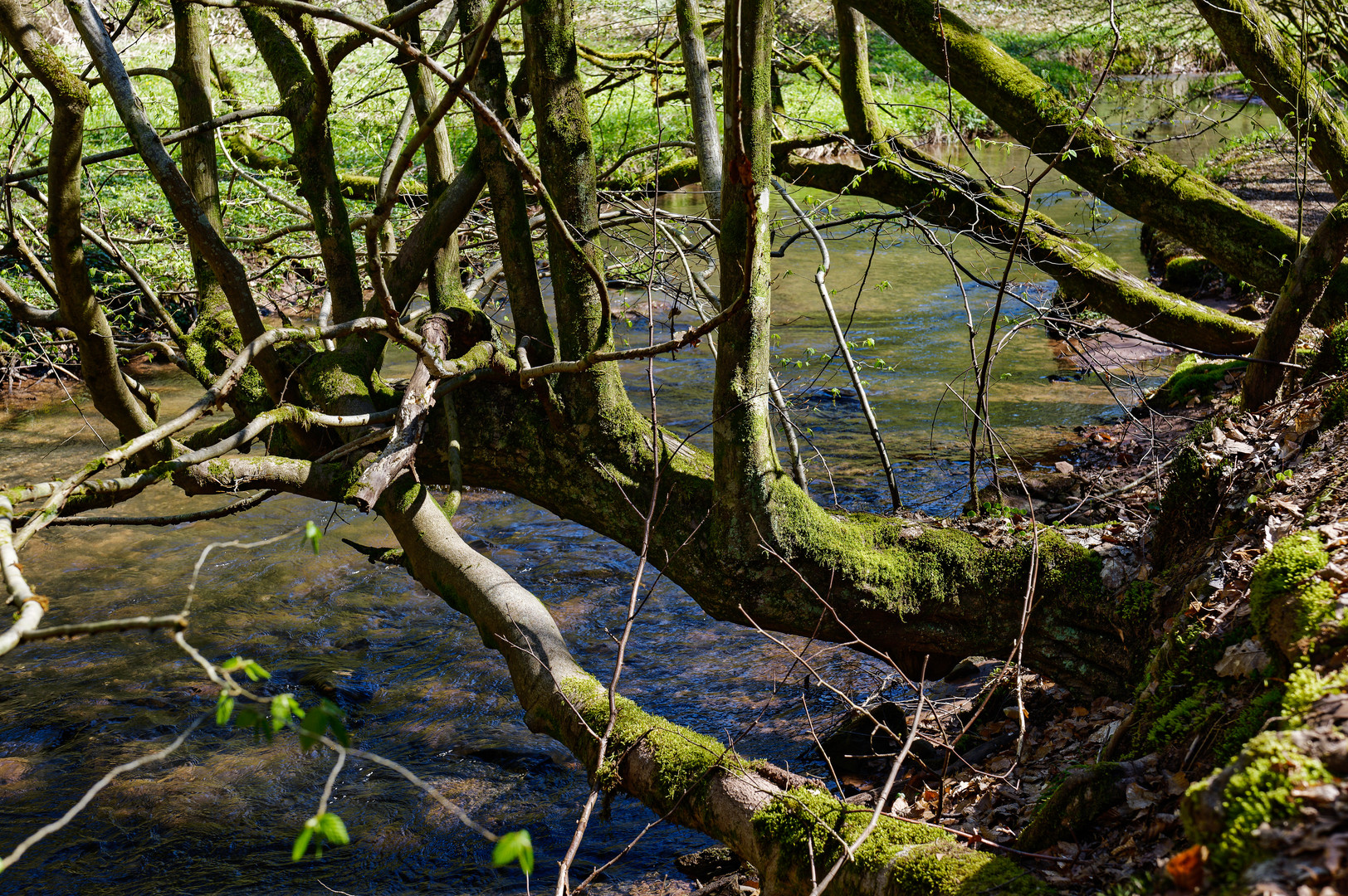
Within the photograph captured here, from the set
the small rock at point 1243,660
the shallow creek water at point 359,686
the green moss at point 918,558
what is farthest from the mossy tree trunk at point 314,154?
the small rock at point 1243,660

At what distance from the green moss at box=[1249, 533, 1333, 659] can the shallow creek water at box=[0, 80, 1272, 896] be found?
7.50 feet

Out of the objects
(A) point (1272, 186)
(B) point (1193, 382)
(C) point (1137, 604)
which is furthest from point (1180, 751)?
(A) point (1272, 186)

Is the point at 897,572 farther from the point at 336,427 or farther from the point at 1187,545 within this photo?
the point at 336,427

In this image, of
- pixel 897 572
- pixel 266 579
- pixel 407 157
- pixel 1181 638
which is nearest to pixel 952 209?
pixel 897 572

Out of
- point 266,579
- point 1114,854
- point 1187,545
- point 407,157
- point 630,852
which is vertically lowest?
point 630,852

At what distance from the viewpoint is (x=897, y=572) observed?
13.6ft

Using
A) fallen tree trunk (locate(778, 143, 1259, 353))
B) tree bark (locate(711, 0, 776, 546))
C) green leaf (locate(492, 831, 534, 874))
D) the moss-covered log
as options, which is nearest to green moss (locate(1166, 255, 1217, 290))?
fallen tree trunk (locate(778, 143, 1259, 353))

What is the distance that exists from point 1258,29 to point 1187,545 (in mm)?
3273

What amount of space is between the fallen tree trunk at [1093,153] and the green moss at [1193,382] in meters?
3.44

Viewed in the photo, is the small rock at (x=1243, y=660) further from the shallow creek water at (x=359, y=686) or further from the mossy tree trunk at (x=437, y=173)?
the mossy tree trunk at (x=437, y=173)

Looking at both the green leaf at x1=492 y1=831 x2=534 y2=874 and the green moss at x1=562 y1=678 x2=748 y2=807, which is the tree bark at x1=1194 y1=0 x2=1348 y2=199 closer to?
the green moss at x1=562 y1=678 x2=748 y2=807

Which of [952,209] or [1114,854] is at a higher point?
[952,209]

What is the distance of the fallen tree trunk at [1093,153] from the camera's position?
490 centimetres

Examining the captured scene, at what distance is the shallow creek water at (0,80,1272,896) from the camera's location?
4.64 metres
